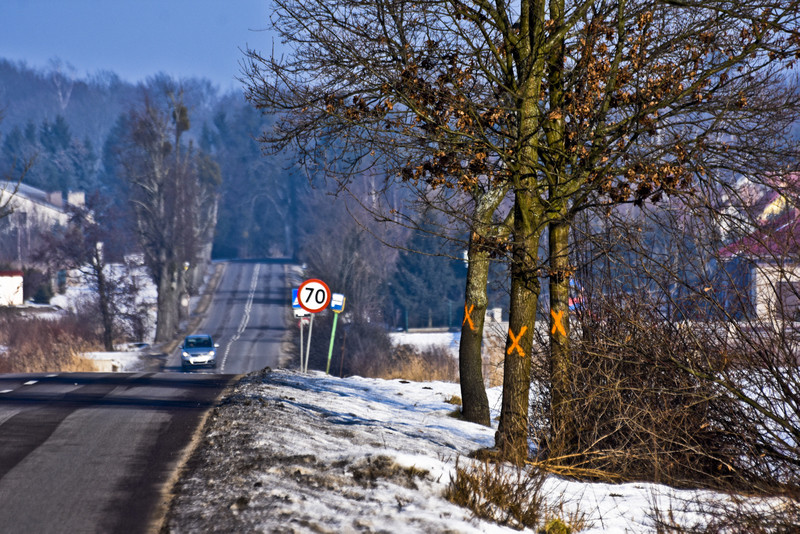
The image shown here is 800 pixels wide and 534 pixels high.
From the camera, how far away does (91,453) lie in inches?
337

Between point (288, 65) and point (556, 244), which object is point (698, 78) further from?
point (288, 65)

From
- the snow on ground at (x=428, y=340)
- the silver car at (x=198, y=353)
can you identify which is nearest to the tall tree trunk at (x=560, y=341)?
the silver car at (x=198, y=353)

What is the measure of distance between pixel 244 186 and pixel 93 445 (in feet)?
347

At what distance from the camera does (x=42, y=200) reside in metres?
89.3

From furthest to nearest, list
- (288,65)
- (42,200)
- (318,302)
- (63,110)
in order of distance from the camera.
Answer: (63,110), (42,200), (318,302), (288,65)

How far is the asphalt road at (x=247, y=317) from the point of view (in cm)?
5350

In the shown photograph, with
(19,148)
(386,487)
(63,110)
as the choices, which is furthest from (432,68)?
(63,110)

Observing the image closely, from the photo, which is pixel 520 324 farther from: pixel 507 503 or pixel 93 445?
pixel 93 445

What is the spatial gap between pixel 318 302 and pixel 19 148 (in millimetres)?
98189

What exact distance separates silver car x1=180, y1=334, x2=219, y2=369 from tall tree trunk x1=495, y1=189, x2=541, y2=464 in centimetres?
3259

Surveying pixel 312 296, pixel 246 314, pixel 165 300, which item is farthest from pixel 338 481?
Result: pixel 246 314

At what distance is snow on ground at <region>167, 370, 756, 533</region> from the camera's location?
5984mm

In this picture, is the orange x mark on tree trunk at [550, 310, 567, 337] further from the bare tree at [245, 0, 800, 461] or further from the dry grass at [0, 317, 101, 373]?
the dry grass at [0, 317, 101, 373]

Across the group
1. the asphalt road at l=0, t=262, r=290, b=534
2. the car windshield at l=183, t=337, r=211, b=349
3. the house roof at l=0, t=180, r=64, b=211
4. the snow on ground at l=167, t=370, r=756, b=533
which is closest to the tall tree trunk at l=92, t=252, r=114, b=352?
the car windshield at l=183, t=337, r=211, b=349
